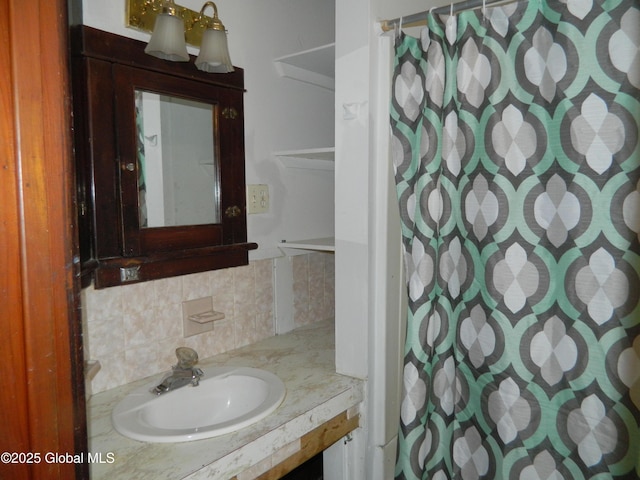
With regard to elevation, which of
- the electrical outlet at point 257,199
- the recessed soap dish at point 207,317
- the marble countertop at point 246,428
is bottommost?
the marble countertop at point 246,428

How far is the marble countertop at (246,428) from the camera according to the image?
2.81 ft

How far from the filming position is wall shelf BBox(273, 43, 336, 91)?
1.53 metres

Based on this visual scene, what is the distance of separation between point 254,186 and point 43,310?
3.71ft

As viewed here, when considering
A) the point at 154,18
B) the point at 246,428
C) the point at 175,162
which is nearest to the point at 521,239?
the point at 246,428

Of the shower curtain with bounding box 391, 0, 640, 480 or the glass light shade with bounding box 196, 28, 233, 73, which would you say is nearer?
the shower curtain with bounding box 391, 0, 640, 480

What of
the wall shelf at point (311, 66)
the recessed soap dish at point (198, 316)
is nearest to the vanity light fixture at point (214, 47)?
the wall shelf at point (311, 66)

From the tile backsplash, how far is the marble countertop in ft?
0.16

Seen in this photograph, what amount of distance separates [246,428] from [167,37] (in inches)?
41.8

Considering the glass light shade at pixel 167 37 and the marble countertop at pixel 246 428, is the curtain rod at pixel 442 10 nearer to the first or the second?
the glass light shade at pixel 167 37

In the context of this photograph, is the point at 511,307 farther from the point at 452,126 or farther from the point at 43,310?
the point at 43,310

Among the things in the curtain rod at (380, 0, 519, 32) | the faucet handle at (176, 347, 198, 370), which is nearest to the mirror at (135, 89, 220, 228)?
the faucet handle at (176, 347, 198, 370)

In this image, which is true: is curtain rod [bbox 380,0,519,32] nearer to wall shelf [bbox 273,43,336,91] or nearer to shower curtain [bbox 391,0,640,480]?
shower curtain [bbox 391,0,640,480]

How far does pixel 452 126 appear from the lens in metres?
1.07

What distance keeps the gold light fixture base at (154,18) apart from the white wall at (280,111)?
36mm
